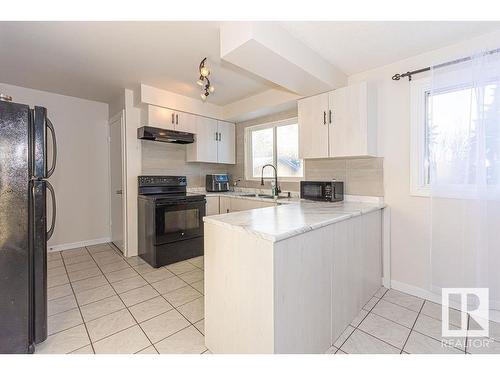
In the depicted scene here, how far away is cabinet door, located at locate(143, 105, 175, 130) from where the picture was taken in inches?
125

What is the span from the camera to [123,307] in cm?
206

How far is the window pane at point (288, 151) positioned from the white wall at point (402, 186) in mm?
1233

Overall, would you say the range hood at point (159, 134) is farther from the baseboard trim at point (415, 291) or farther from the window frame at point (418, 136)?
the baseboard trim at point (415, 291)

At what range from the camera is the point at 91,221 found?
3855 mm

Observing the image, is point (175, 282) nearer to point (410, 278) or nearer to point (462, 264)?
point (410, 278)

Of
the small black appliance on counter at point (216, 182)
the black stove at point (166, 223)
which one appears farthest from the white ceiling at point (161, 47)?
the small black appliance on counter at point (216, 182)

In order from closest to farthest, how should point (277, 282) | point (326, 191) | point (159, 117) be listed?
point (277, 282)
point (326, 191)
point (159, 117)

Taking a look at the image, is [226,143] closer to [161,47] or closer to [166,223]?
[166,223]

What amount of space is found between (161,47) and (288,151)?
84.2 inches

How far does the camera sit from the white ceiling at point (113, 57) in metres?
1.89

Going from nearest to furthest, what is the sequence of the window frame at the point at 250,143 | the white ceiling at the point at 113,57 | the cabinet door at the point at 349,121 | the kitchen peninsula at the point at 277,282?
the kitchen peninsula at the point at 277,282 < the white ceiling at the point at 113,57 < the cabinet door at the point at 349,121 < the window frame at the point at 250,143

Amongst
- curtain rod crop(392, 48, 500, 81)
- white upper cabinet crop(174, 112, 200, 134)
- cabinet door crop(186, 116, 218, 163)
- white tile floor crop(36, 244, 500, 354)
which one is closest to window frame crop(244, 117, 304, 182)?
cabinet door crop(186, 116, 218, 163)

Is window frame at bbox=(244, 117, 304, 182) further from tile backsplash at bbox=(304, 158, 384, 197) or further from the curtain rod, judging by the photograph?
the curtain rod

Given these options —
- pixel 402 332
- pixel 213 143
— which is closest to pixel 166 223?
pixel 213 143
